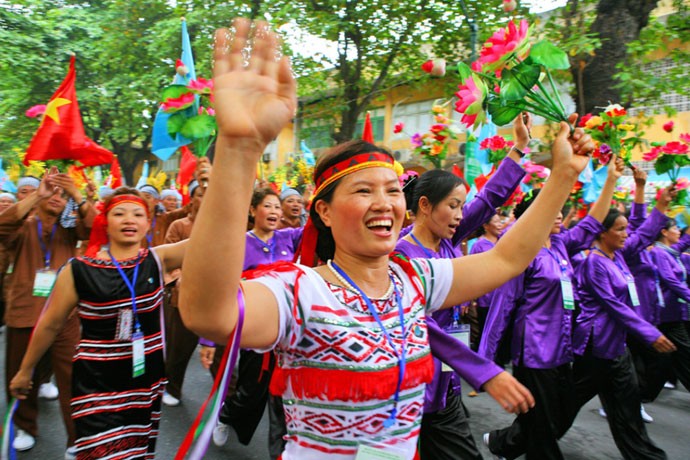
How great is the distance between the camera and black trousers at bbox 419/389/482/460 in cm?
271

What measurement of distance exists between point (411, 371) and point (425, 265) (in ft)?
1.49

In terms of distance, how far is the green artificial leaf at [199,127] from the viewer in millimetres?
2973

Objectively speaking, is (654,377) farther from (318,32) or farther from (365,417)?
(318,32)

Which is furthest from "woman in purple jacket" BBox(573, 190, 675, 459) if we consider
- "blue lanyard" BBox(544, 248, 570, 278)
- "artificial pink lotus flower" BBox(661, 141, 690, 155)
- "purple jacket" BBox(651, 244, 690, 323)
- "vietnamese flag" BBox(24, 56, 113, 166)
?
"vietnamese flag" BBox(24, 56, 113, 166)

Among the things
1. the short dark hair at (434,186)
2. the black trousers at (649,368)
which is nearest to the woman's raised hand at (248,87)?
the short dark hair at (434,186)

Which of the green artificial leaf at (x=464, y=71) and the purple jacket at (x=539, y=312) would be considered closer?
the green artificial leaf at (x=464, y=71)

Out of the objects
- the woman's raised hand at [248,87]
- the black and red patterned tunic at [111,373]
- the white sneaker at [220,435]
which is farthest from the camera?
the white sneaker at [220,435]

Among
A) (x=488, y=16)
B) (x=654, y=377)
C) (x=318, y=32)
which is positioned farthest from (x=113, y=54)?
(x=654, y=377)

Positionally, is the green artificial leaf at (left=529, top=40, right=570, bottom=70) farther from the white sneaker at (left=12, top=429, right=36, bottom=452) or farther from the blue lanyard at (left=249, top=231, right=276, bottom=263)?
the white sneaker at (left=12, top=429, right=36, bottom=452)

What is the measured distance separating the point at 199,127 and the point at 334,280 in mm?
1715

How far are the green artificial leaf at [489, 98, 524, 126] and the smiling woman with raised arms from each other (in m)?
0.24

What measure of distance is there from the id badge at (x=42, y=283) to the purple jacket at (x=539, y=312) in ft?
11.9

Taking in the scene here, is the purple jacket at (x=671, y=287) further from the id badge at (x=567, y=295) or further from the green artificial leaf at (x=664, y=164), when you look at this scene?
the id badge at (x=567, y=295)

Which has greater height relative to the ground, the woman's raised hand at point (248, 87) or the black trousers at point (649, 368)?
the woman's raised hand at point (248, 87)
